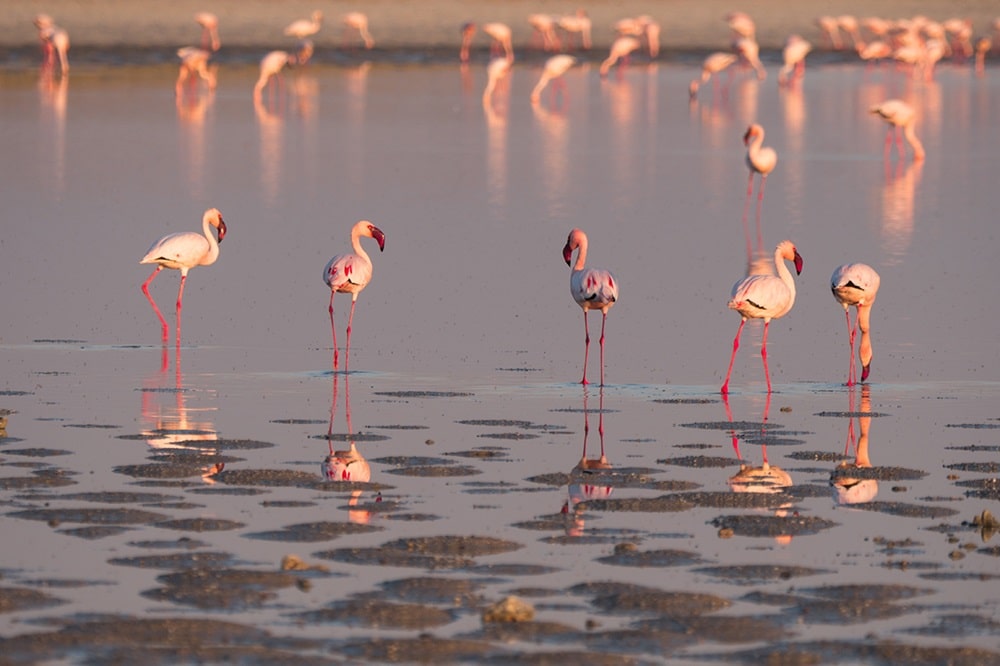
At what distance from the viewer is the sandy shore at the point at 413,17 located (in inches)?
2660

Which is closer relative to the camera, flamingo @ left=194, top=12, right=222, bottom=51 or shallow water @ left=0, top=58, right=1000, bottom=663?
shallow water @ left=0, top=58, right=1000, bottom=663

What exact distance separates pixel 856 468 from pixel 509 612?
136 inches

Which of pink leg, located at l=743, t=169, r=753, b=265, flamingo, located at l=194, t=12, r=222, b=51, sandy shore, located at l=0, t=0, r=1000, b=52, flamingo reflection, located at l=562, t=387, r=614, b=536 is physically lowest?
flamingo reflection, located at l=562, t=387, r=614, b=536

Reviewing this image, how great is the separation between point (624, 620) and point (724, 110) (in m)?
36.0

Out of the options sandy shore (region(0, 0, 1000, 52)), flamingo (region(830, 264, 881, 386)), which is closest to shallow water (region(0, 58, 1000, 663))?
flamingo (region(830, 264, 881, 386))

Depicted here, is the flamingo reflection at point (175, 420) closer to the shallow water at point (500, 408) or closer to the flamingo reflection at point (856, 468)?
the shallow water at point (500, 408)

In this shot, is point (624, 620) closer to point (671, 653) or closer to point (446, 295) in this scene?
point (671, 653)

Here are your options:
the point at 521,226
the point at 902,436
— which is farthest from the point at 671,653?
the point at 521,226

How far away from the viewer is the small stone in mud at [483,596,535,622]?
23.0ft

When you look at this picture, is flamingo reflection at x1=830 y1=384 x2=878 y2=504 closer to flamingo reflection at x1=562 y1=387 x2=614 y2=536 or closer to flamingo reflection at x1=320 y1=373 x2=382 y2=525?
flamingo reflection at x1=562 y1=387 x2=614 y2=536

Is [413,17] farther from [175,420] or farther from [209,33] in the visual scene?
[175,420]

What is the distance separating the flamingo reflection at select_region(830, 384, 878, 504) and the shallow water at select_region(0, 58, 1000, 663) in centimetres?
6

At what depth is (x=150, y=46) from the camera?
205 feet

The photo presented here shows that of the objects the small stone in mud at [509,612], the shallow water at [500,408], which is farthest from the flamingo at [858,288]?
the small stone in mud at [509,612]
